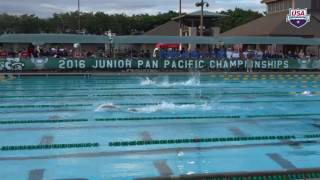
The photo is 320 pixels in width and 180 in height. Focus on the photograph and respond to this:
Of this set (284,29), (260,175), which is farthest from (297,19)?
(260,175)

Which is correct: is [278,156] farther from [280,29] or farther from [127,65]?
[280,29]

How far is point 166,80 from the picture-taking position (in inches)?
878

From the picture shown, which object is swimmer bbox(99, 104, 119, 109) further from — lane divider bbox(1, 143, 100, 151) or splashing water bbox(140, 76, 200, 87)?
splashing water bbox(140, 76, 200, 87)

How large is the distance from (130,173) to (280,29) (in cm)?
3103

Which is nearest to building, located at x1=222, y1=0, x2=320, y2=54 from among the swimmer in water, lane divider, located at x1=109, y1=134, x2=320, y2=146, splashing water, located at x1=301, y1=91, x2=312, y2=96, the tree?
splashing water, located at x1=301, y1=91, x2=312, y2=96

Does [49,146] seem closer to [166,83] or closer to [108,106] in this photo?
[108,106]

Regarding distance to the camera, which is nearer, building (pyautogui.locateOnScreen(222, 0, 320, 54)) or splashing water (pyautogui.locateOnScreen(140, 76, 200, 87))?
splashing water (pyautogui.locateOnScreen(140, 76, 200, 87))

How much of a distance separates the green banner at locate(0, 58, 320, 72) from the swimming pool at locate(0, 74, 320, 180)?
4.44 metres

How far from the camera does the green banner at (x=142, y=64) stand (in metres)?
23.8

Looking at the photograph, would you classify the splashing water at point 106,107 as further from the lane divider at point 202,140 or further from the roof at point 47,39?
the roof at point 47,39

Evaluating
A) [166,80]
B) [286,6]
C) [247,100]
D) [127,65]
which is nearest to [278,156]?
[247,100]

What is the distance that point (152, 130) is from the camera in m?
10.6

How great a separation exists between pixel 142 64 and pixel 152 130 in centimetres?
1471

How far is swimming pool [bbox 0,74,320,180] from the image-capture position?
7805 mm
